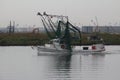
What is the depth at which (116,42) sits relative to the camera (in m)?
81.2

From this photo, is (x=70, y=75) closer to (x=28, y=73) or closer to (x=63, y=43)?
(x=28, y=73)

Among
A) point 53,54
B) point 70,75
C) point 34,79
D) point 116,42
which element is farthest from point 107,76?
point 116,42

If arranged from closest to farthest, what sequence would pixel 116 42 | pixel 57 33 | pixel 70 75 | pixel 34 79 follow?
pixel 34 79 → pixel 70 75 → pixel 57 33 → pixel 116 42

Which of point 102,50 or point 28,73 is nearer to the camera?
point 28,73

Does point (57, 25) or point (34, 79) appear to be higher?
point (57, 25)

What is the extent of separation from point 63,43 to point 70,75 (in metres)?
26.3

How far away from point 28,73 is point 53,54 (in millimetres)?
23823

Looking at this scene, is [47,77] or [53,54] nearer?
[47,77]

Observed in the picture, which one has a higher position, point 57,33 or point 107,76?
point 57,33

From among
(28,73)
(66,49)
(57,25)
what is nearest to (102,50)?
(66,49)

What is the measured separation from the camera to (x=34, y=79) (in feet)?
78.0

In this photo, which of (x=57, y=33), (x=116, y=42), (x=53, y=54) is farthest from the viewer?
(x=116, y=42)

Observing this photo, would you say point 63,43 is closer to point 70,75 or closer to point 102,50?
point 102,50

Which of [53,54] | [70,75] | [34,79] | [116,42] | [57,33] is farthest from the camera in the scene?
[116,42]
